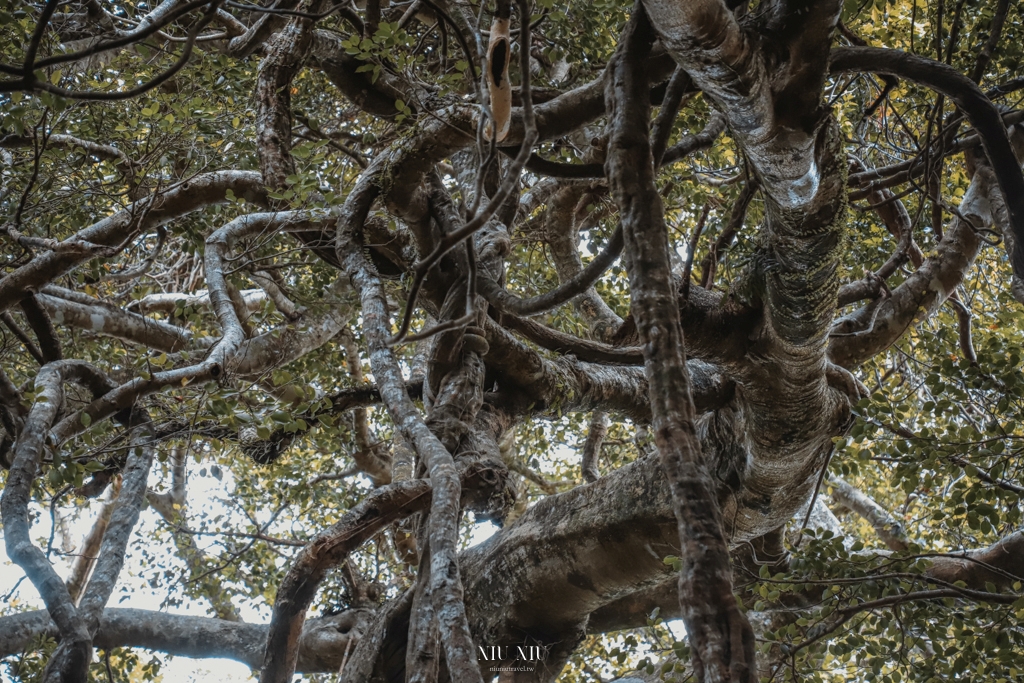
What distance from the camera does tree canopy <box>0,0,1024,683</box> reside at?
2.03m

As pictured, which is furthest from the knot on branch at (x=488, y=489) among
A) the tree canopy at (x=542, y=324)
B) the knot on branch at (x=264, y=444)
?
the knot on branch at (x=264, y=444)

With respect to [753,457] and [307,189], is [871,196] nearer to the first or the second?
[753,457]

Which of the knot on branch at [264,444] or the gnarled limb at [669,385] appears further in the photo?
the knot on branch at [264,444]

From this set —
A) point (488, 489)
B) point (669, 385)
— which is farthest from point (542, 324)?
point (669, 385)

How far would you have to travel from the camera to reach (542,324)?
4.25m

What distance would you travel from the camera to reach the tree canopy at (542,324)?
6.64 ft

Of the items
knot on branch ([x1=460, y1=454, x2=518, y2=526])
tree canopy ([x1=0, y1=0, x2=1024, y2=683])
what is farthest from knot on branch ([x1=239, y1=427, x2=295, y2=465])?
knot on branch ([x1=460, y1=454, x2=518, y2=526])

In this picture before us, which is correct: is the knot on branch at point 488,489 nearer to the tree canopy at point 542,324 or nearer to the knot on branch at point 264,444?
the tree canopy at point 542,324

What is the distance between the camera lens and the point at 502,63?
189 centimetres

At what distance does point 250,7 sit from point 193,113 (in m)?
2.70

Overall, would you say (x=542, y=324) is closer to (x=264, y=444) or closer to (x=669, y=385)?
(x=264, y=444)

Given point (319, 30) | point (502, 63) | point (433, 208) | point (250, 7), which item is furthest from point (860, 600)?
point (319, 30)

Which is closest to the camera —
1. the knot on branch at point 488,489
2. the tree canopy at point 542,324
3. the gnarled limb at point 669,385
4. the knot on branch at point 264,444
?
the gnarled limb at point 669,385

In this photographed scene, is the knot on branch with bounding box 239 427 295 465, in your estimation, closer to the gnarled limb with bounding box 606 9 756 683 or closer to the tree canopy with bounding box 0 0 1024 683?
the tree canopy with bounding box 0 0 1024 683
